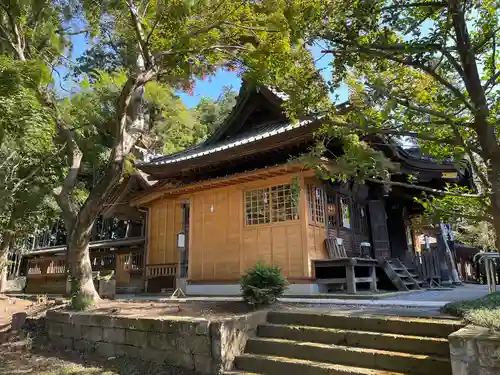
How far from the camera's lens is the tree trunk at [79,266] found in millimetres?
7395

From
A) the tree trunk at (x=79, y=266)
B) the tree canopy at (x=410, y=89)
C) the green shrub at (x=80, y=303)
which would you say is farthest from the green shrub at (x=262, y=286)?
the tree trunk at (x=79, y=266)

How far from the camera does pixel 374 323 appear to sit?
4.77 meters

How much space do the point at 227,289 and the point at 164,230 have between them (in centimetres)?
457

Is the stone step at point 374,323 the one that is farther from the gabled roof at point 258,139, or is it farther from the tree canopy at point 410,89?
the gabled roof at point 258,139

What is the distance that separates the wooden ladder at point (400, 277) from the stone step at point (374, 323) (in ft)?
17.3

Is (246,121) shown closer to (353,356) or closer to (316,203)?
(316,203)

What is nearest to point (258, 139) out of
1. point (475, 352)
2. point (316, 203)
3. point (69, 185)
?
point (316, 203)

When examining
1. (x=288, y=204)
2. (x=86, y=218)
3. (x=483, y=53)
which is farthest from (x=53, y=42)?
(x=483, y=53)

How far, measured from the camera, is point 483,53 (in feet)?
15.6

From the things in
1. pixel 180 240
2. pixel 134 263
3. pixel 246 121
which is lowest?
pixel 134 263

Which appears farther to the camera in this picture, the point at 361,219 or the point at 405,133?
the point at 361,219

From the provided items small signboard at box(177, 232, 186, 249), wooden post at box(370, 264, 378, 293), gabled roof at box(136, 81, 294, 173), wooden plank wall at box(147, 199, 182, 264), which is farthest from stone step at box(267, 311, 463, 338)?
wooden plank wall at box(147, 199, 182, 264)

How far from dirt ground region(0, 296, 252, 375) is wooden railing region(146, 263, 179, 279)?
494cm

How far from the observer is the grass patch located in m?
3.81
